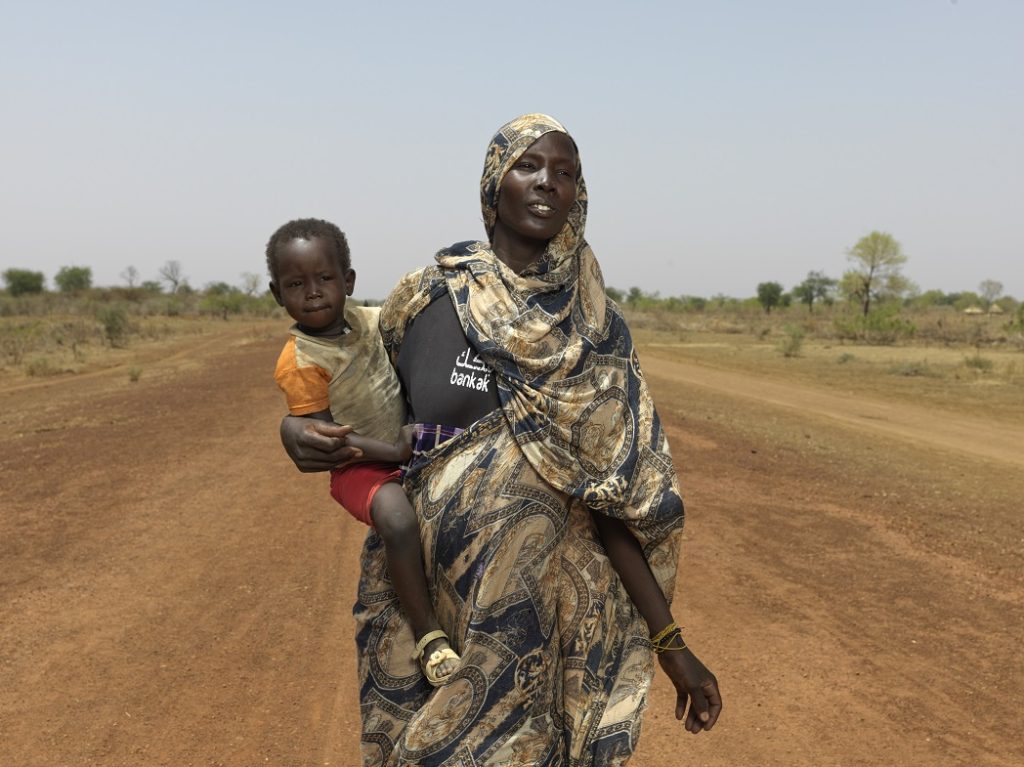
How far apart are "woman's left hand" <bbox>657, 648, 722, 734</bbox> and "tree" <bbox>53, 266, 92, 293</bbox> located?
250 ft

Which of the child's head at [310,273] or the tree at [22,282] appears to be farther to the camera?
the tree at [22,282]

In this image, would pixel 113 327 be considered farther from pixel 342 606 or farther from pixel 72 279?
pixel 72 279

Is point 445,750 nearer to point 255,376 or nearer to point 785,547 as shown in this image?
point 785,547

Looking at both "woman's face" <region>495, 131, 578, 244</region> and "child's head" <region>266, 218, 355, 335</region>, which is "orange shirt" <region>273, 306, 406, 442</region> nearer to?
"child's head" <region>266, 218, 355, 335</region>

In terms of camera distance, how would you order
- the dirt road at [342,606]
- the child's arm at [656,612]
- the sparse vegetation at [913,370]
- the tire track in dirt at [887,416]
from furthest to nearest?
the sparse vegetation at [913,370] < the tire track in dirt at [887,416] < the dirt road at [342,606] < the child's arm at [656,612]

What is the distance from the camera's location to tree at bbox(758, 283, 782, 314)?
59500 mm

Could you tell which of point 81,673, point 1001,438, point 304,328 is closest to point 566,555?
point 304,328

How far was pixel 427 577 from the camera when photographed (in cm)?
184

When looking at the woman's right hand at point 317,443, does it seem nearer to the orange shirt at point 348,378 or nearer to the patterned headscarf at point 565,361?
the orange shirt at point 348,378

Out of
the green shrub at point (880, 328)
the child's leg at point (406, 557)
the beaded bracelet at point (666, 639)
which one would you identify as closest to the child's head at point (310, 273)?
the child's leg at point (406, 557)

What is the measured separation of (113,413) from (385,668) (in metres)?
11.7

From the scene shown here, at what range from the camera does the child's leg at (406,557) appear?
176cm

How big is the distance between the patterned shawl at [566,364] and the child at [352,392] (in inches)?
8.9

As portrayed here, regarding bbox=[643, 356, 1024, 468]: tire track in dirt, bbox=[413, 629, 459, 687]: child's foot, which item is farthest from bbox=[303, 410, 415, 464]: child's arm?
bbox=[643, 356, 1024, 468]: tire track in dirt
